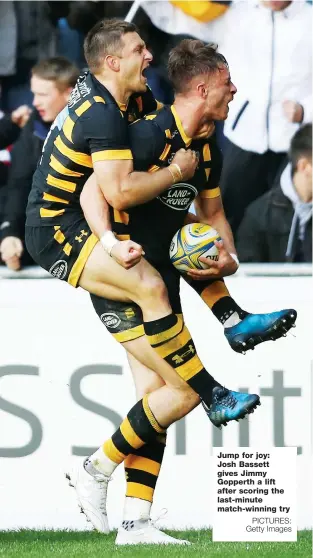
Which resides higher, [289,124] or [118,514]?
[289,124]

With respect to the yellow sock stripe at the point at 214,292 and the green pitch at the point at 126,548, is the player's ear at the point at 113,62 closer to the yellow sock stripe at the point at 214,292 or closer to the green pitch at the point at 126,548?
the yellow sock stripe at the point at 214,292

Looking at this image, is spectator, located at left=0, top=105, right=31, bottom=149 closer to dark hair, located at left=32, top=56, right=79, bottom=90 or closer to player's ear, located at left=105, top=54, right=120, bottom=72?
dark hair, located at left=32, top=56, right=79, bottom=90

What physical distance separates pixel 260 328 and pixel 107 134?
1.14m

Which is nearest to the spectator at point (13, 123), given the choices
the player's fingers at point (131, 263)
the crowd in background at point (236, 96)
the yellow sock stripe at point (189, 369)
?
the crowd in background at point (236, 96)

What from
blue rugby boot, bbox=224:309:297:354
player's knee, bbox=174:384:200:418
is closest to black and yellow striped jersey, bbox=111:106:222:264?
blue rugby boot, bbox=224:309:297:354

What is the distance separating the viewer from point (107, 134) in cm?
668

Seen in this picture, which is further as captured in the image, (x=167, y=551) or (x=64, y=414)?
(x=64, y=414)

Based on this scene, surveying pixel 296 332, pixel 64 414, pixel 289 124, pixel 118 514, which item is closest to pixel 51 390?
pixel 64 414

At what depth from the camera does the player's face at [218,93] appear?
695cm

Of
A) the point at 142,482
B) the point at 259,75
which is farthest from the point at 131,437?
the point at 259,75

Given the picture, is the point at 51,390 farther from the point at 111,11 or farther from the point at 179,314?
the point at 111,11

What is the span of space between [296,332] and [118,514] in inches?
55.3

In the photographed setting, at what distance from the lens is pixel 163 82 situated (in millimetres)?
8148

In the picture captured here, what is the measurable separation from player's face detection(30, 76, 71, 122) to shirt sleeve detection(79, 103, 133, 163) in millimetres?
1427
